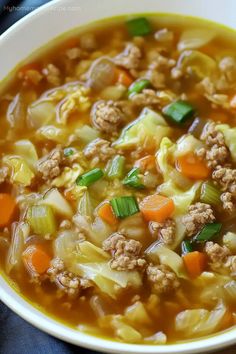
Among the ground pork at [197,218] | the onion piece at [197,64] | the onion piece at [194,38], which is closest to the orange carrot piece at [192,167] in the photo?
the ground pork at [197,218]

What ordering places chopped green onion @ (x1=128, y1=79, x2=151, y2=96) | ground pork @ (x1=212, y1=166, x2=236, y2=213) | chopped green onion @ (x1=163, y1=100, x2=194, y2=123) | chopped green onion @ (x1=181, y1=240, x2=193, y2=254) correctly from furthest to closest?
chopped green onion @ (x1=128, y1=79, x2=151, y2=96) → chopped green onion @ (x1=163, y1=100, x2=194, y2=123) → ground pork @ (x1=212, y1=166, x2=236, y2=213) → chopped green onion @ (x1=181, y1=240, x2=193, y2=254)

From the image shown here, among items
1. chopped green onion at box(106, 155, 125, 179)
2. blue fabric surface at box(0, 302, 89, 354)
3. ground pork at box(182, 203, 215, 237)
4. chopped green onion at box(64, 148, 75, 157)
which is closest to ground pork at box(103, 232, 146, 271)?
ground pork at box(182, 203, 215, 237)

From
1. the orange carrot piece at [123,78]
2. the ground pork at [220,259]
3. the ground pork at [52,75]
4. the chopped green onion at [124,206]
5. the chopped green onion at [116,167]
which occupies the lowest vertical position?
the ground pork at [220,259]

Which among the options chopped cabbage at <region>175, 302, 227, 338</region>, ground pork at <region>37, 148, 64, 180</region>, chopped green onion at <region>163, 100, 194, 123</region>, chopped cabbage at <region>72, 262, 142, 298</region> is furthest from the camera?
chopped green onion at <region>163, 100, 194, 123</region>

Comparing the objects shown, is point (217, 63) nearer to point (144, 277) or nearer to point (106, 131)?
point (106, 131)

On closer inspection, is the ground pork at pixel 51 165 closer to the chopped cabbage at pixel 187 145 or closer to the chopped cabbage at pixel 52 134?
the chopped cabbage at pixel 52 134

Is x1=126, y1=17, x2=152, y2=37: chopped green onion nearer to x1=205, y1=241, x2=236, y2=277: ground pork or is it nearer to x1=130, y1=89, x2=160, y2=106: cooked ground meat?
x1=130, y1=89, x2=160, y2=106: cooked ground meat

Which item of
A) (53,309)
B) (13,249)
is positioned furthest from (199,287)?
(13,249)
